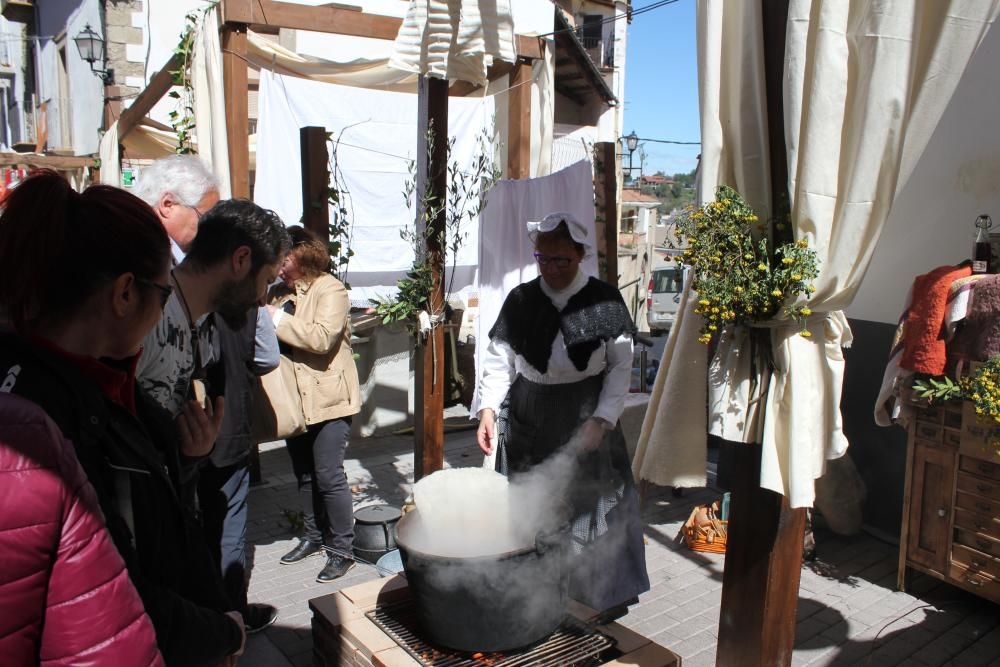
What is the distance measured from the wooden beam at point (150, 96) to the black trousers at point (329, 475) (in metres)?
3.15

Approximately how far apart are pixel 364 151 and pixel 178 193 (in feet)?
13.3

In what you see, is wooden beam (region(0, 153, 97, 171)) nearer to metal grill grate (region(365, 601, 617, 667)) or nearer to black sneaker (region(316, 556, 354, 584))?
black sneaker (region(316, 556, 354, 584))

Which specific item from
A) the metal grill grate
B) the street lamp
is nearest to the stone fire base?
the metal grill grate

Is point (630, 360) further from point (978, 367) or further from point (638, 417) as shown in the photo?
point (638, 417)

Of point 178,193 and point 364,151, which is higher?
point 364,151

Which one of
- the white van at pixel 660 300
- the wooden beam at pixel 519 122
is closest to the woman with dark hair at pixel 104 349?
the wooden beam at pixel 519 122

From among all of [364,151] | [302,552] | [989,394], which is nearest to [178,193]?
[302,552]

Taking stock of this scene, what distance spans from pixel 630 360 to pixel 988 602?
2.47 meters

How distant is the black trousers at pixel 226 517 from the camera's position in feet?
9.92

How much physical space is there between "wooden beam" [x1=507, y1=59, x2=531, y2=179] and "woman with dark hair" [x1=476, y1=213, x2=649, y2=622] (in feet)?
6.63

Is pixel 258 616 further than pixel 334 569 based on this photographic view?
No

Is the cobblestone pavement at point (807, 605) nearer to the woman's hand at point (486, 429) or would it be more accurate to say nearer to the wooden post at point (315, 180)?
the woman's hand at point (486, 429)

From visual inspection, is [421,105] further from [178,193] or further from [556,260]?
[178,193]

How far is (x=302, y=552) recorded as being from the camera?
4.15m
